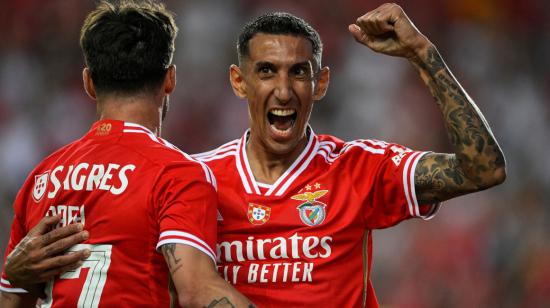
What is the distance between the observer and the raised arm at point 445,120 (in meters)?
2.98

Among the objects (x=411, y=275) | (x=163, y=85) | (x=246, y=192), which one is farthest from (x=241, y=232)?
(x=411, y=275)

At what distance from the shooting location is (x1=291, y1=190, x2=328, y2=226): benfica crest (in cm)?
328

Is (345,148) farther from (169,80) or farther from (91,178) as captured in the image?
(91,178)

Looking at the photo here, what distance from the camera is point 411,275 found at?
6.73m

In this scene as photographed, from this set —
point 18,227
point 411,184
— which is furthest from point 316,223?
point 18,227

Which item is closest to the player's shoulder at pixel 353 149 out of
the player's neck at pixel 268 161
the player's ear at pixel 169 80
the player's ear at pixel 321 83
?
the player's neck at pixel 268 161

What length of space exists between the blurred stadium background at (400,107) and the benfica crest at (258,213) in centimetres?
360

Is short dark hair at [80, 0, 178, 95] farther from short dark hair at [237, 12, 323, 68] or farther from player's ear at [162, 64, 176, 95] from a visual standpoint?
short dark hair at [237, 12, 323, 68]

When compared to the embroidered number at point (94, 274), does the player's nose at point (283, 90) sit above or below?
above

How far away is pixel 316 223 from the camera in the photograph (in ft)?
10.7

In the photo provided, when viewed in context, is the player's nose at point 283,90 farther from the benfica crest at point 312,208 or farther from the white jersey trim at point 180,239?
the white jersey trim at point 180,239

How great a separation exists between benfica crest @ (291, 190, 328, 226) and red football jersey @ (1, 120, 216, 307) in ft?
2.00

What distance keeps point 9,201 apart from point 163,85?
4686 millimetres

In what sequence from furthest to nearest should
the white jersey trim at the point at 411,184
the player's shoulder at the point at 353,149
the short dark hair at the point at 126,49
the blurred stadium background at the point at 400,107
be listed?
the blurred stadium background at the point at 400,107, the player's shoulder at the point at 353,149, the white jersey trim at the point at 411,184, the short dark hair at the point at 126,49
